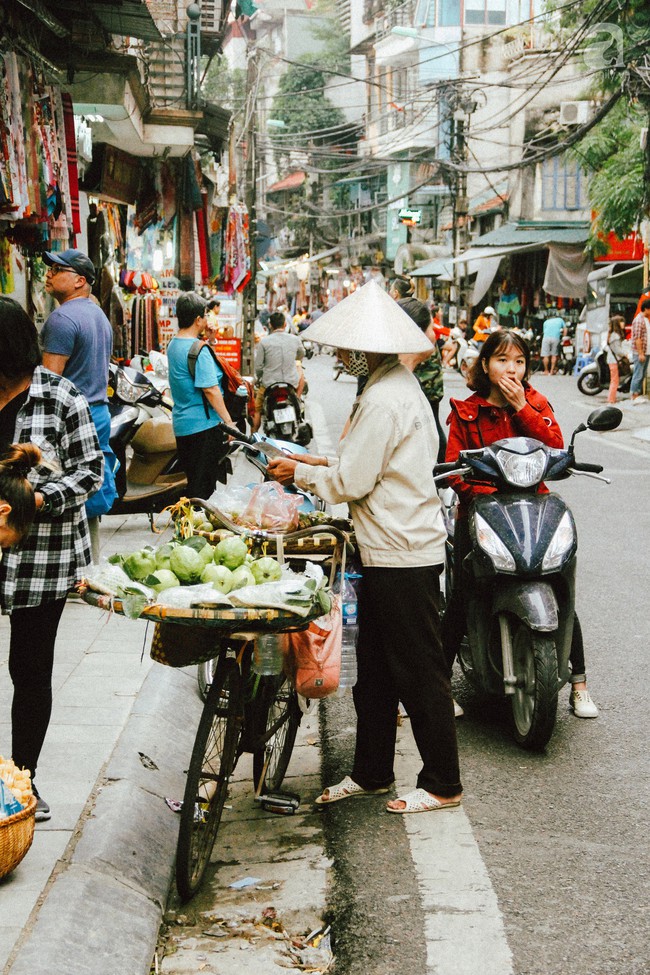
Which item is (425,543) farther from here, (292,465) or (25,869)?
(25,869)

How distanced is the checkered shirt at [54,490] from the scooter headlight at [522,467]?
71.0 inches

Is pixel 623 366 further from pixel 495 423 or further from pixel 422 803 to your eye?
pixel 422 803

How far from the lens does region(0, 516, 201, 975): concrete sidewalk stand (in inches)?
123

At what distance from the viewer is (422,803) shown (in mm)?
4172

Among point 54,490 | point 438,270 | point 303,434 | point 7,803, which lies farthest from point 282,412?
point 438,270

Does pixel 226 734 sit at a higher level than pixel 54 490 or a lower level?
lower

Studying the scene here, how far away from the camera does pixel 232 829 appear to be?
425cm

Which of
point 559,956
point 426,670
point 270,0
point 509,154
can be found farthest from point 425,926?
point 270,0

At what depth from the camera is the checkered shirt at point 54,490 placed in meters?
3.66

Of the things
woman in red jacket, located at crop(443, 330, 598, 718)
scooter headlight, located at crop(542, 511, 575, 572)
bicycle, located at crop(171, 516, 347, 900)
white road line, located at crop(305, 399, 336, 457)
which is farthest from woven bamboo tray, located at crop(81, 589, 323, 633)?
white road line, located at crop(305, 399, 336, 457)

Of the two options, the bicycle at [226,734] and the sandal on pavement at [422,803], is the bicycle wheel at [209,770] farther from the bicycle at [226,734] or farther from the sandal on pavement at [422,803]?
the sandal on pavement at [422,803]

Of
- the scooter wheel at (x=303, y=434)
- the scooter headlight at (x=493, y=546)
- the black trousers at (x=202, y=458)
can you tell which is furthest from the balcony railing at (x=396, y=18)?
the scooter headlight at (x=493, y=546)

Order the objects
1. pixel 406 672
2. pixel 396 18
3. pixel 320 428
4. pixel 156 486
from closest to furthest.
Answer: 1. pixel 406 672
2. pixel 156 486
3. pixel 320 428
4. pixel 396 18

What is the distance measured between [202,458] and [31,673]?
4240 mm
